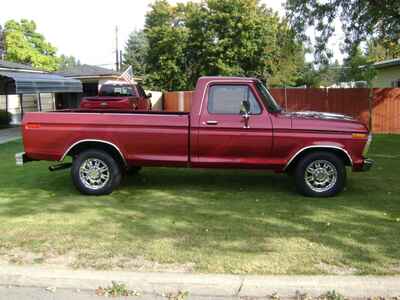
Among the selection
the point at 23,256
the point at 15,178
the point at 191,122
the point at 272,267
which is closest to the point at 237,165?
the point at 191,122

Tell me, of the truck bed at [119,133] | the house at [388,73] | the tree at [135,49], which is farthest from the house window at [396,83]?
the tree at [135,49]

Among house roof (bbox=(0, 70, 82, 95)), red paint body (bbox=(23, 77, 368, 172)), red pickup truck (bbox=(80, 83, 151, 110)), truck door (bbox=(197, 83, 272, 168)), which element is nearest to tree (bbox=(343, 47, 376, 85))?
red pickup truck (bbox=(80, 83, 151, 110))

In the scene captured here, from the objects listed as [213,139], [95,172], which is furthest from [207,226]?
[95,172]

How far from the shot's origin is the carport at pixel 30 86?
20.9 metres

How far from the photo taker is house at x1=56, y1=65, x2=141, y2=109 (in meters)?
31.9

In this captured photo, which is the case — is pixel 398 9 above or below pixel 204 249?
above

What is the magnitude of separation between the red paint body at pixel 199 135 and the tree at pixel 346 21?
9.42 metres

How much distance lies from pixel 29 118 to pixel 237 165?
343 centimetres

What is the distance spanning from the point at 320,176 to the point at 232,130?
1550 millimetres

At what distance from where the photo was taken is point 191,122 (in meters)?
7.79

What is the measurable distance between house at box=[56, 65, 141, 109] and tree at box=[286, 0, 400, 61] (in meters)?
15.5

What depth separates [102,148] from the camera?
8102mm

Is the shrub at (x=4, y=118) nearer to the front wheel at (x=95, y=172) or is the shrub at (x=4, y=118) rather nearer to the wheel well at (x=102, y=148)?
the wheel well at (x=102, y=148)

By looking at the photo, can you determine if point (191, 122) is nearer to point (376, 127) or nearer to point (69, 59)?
point (376, 127)
